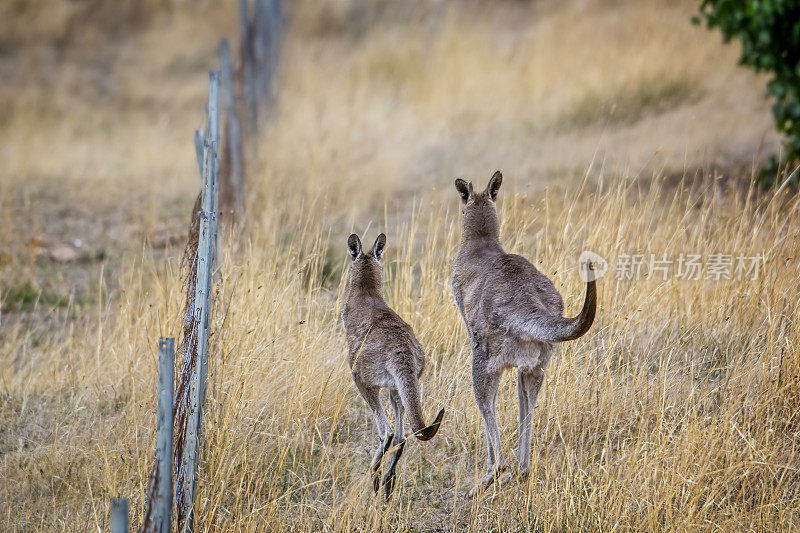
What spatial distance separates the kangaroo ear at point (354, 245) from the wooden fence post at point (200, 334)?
0.96m

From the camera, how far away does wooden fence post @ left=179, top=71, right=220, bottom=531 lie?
3893 millimetres

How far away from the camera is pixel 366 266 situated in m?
4.84

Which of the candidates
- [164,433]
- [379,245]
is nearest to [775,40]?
[379,245]

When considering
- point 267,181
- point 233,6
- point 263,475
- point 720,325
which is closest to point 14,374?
point 263,475

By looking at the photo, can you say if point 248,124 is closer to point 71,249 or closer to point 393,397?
point 71,249

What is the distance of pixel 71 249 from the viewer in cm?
995

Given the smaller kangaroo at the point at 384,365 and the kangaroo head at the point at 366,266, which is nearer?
the smaller kangaroo at the point at 384,365

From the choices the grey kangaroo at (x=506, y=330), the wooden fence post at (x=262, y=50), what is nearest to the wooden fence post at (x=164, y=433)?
the grey kangaroo at (x=506, y=330)

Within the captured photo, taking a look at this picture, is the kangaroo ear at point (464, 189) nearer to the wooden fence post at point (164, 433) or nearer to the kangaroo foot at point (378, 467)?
the kangaroo foot at point (378, 467)

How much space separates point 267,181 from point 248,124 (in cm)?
214

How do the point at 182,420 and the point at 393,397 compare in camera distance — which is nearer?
the point at 182,420

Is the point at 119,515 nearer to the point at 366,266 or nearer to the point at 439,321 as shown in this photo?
the point at 366,266

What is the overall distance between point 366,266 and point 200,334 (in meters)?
1.23

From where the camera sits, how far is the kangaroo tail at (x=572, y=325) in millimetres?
3080
